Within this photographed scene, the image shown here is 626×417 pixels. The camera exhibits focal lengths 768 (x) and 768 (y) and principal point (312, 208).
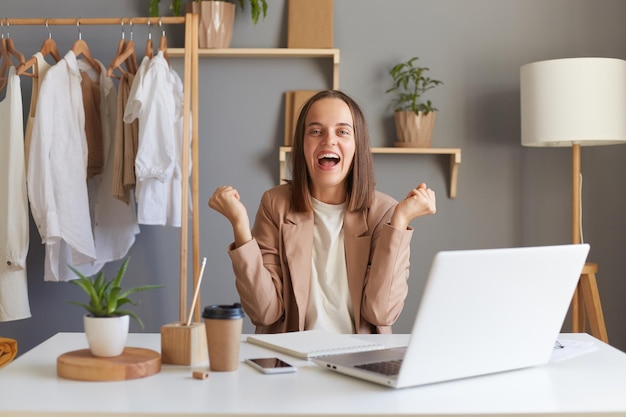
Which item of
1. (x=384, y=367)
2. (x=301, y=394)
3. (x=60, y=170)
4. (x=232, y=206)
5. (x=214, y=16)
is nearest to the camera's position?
(x=301, y=394)

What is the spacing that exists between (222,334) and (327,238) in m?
0.86

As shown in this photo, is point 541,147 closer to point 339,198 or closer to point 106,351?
point 339,198

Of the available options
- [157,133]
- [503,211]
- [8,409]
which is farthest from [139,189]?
[8,409]

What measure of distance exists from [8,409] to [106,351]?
244 mm

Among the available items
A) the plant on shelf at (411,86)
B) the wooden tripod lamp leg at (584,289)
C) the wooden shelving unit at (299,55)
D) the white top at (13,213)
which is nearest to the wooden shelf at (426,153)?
the wooden shelving unit at (299,55)

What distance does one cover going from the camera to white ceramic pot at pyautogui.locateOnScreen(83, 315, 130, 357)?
1.26 metres

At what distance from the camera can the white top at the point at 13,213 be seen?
9.42 ft

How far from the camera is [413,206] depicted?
1.87 m

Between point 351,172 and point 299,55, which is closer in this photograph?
point 351,172

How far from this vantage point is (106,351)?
4.17 feet

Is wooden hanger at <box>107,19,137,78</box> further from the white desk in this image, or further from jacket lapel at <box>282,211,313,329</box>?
the white desk

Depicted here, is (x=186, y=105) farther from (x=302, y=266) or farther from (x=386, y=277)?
(x=386, y=277)

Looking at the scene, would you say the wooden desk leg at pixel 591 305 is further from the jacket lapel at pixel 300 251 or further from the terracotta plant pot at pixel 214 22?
the terracotta plant pot at pixel 214 22

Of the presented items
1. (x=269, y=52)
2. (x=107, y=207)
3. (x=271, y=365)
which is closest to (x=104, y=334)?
(x=271, y=365)
